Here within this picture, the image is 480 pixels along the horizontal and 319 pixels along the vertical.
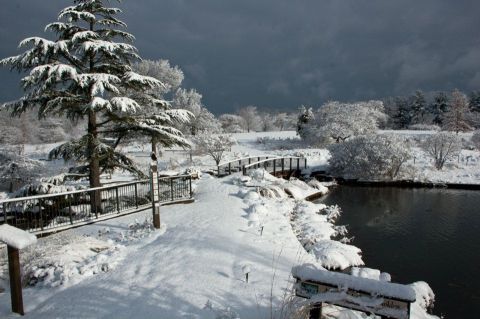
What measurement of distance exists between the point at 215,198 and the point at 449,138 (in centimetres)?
2600

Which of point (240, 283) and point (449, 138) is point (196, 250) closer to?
point (240, 283)

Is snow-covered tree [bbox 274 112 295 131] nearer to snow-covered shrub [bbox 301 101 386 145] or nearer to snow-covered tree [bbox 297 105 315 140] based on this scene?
snow-covered tree [bbox 297 105 315 140]

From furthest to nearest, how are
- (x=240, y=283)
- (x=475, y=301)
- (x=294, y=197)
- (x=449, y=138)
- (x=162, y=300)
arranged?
(x=449, y=138), (x=294, y=197), (x=475, y=301), (x=240, y=283), (x=162, y=300)

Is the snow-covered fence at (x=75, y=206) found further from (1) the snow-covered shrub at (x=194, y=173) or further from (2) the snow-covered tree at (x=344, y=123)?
(2) the snow-covered tree at (x=344, y=123)

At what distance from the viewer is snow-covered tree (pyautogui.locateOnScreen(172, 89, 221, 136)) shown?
43.1 m

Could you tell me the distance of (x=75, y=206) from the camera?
37.7 ft

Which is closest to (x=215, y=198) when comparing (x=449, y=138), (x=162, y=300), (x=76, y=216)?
(x=76, y=216)

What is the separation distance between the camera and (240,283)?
6.23 meters

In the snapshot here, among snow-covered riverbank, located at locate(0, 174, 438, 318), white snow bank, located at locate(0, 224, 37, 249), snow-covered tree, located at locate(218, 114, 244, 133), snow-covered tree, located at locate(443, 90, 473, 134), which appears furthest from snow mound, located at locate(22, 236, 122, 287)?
snow-covered tree, located at locate(218, 114, 244, 133)

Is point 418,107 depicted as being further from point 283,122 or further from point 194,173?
point 194,173

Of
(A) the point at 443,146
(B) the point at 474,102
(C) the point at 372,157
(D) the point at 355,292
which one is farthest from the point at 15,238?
(B) the point at 474,102

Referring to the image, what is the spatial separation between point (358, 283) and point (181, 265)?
4.36 m

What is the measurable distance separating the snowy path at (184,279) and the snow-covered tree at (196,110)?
3344 cm

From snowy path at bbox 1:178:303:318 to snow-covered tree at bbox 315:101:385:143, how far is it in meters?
33.8
